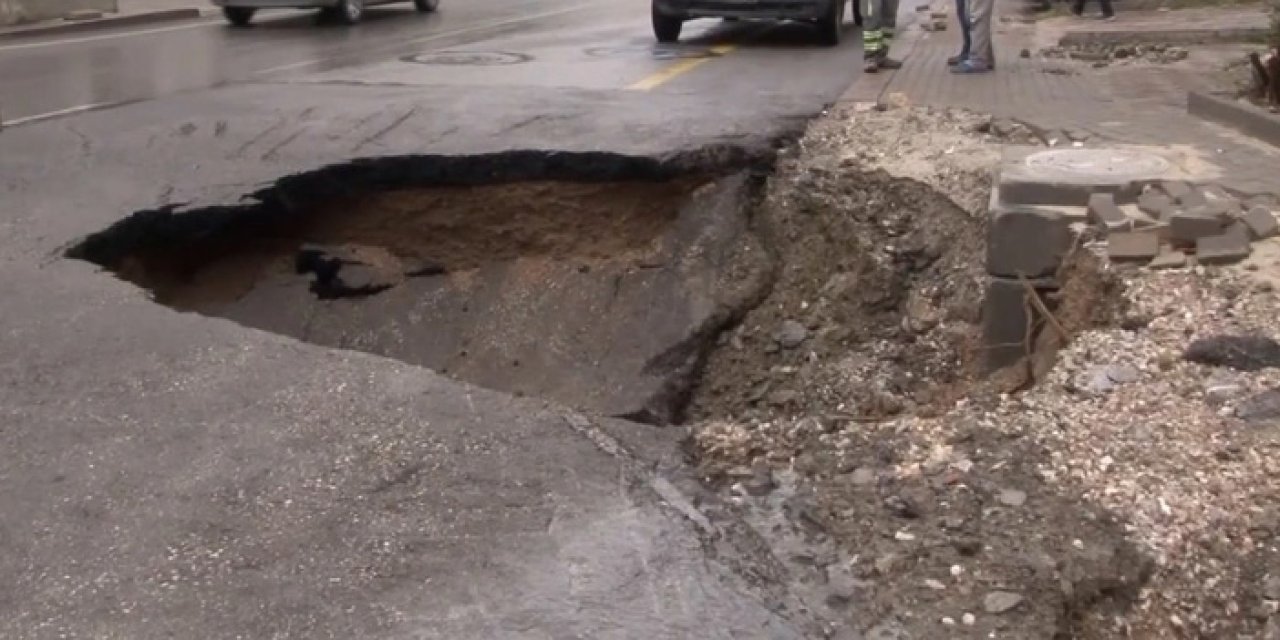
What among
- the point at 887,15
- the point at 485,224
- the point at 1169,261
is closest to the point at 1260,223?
the point at 1169,261

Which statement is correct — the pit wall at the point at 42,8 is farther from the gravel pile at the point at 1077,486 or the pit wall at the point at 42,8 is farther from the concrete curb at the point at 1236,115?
the gravel pile at the point at 1077,486

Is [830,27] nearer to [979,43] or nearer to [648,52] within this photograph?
[648,52]

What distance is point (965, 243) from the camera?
7070 millimetres

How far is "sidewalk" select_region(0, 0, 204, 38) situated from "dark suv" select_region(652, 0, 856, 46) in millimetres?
9229

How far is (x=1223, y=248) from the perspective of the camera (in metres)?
5.68

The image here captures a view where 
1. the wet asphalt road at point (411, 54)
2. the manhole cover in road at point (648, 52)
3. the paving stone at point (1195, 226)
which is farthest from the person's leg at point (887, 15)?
the paving stone at point (1195, 226)

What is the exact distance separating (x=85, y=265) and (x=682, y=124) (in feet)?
13.7

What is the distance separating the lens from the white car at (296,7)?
2030 cm

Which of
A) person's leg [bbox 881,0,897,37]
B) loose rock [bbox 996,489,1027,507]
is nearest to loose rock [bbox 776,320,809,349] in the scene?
loose rock [bbox 996,489,1027,507]

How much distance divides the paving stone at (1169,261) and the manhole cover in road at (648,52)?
30.8ft

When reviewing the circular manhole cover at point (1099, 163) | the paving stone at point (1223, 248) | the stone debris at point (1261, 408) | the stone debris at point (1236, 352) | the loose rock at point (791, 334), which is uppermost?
the circular manhole cover at point (1099, 163)

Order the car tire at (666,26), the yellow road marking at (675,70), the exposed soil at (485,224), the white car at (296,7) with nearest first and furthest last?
1. the exposed soil at (485,224)
2. the yellow road marking at (675,70)
3. the car tire at (666,26)
4. the white car at (296,7)

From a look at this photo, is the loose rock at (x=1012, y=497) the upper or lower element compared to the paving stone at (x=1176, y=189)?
lower

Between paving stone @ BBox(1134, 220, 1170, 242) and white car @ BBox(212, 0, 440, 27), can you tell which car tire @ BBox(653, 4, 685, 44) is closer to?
white car @ BBox(212, 0, 440, 27)
